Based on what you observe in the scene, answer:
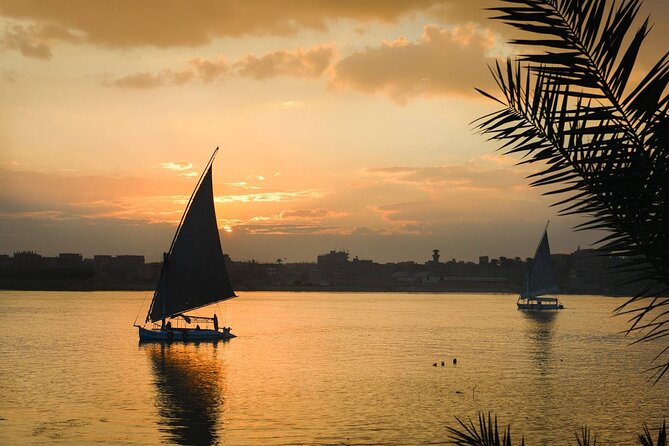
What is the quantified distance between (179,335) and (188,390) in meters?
22.9

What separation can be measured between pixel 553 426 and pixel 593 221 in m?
36.0

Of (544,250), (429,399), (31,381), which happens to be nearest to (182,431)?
(429,399)

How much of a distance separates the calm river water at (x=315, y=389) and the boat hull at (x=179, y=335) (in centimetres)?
132

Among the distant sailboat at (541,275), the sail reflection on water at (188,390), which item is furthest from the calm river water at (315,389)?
the distant sailboat at (541,275)

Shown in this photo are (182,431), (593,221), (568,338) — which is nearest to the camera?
(593,221)

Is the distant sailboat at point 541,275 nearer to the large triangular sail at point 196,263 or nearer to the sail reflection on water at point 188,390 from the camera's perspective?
the sail reflection on water at point 188,390

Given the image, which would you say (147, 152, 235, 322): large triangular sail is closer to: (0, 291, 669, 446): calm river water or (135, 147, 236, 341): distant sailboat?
(135, 147, 236, 341): distant sailboat

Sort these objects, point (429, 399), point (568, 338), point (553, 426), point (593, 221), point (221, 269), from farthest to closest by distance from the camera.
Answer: point (568, 338), point (221, 269), point (429, 399), point (553, 426), point (593, 221)

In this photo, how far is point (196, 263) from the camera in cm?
6738

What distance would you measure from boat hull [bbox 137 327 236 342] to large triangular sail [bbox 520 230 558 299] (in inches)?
2728

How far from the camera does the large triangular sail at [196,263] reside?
67312 millimetres

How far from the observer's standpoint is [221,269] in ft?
226

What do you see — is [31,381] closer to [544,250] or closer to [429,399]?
[429,399]

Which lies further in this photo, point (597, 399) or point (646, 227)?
point (597, 399)
